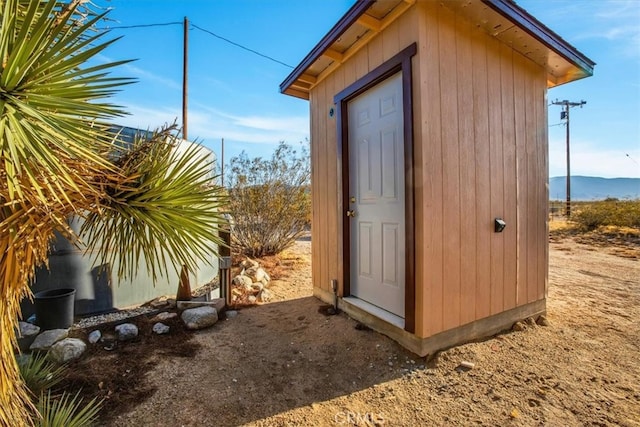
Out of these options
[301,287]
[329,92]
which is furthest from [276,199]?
[329,92]

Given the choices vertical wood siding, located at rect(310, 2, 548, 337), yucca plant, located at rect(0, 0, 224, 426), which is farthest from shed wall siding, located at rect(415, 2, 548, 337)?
yucca plant, located at rect(0, 0, 224, 426)

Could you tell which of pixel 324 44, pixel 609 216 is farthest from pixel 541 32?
pixel 609 216

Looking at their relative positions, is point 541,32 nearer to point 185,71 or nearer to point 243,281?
point 243,281

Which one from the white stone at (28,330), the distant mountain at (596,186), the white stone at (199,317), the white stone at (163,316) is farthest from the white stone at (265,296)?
the distant mountain at (596,186)

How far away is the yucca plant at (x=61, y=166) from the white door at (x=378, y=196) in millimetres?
1720

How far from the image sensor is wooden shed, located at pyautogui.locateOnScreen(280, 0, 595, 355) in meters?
2.25

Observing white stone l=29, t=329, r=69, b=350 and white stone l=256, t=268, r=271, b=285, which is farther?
white stone l=256, t=268, r=271, b=285

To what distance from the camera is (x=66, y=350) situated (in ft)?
7.23

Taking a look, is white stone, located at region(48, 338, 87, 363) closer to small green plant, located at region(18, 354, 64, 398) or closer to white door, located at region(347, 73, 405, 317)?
small green plant, located at region(18, 354, 64, 398)

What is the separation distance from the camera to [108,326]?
267 cm

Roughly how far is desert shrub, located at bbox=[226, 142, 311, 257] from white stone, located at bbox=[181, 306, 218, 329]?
301cm

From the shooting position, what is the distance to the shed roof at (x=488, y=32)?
7.44 feet

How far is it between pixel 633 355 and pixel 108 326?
13.8 ft

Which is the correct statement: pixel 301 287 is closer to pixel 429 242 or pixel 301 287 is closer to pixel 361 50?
pixel 429 242
